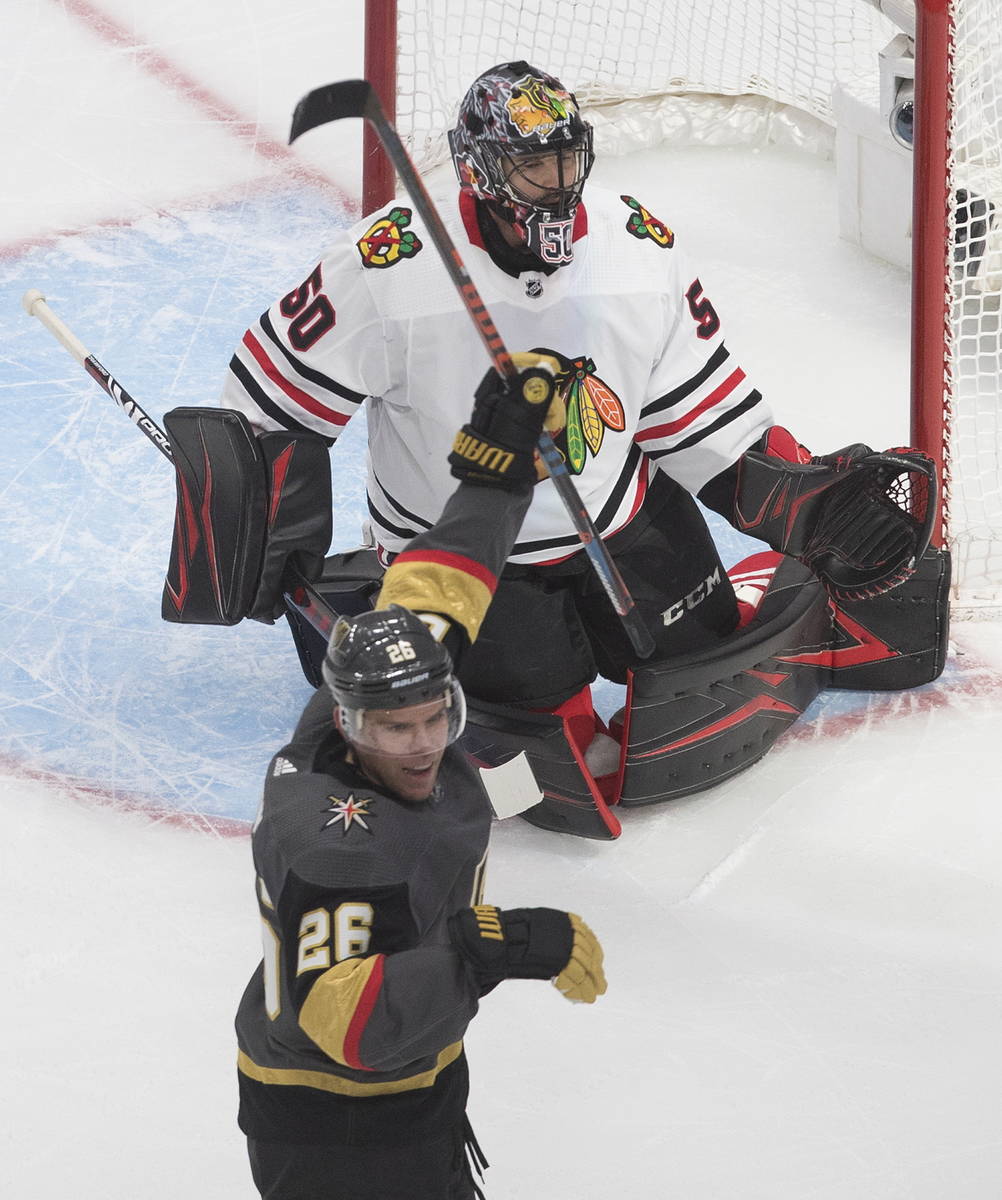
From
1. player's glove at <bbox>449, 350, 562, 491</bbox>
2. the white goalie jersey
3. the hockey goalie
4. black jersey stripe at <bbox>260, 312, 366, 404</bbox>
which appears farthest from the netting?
player's glove at <bbox>449, 350, 562, 491</bbox>

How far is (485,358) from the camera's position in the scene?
2742 millimetres

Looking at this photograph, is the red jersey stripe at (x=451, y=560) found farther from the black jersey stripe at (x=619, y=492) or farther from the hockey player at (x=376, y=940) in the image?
the black jersey stripe at (x=619, y=492)

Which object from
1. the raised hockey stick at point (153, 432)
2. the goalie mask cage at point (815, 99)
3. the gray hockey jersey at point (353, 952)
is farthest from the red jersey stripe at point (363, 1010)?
the goalie mask cage at point (815, 99)

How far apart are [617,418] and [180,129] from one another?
9.35 feet

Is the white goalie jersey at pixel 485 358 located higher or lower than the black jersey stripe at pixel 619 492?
higher

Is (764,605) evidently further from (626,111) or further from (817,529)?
(626,111)

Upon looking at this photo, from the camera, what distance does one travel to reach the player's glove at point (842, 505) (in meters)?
2.98

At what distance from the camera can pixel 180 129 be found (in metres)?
5.25

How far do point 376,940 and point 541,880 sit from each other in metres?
1.17

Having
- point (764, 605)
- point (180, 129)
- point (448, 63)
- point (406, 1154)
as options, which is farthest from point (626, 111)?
point (406, 1154)

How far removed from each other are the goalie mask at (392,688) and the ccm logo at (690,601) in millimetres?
1241

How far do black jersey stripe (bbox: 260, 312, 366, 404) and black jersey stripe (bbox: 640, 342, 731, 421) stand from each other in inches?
18.6

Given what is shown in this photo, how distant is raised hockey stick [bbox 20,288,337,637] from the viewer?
2928 millimetres

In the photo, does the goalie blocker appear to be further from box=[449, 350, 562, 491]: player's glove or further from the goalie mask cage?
the goalie mask cage
